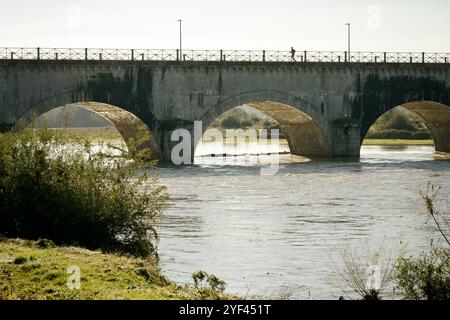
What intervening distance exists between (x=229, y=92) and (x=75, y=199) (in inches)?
1436

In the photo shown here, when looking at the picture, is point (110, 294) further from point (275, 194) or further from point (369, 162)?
point (369, 162)

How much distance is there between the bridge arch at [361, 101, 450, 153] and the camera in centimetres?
6925

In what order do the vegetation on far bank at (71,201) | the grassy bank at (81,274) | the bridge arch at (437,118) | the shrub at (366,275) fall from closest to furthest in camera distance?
the grassy bank at (81,274), the shrub at (366,275), the vegetation on far bank at (71,201), the bridge arch at (437,118)

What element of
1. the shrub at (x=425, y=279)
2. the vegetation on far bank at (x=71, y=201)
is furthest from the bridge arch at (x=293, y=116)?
the shrub at (x=425, y=279)

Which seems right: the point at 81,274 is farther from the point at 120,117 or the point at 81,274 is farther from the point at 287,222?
the point at 120,117

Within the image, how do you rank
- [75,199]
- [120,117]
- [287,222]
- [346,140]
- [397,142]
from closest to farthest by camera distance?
1. [75,199]
2. [287,222]
3. [120,117]
4. [346,140]
5. [397,142]

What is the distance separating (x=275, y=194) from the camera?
41438mm

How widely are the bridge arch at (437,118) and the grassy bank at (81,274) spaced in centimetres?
4990

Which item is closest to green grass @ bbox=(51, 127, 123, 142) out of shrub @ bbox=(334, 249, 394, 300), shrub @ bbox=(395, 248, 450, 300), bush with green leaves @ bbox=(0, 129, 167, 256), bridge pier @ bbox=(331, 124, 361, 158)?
bush with green leaves @ bbox=(0, 129, 167, 256)

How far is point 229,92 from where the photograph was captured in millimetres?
59594

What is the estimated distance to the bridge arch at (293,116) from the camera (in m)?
60.0

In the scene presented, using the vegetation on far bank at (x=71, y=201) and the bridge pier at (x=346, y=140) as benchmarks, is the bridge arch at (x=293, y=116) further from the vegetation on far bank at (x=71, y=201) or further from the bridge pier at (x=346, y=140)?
the vegetation on far bank at (x=71, y=201)

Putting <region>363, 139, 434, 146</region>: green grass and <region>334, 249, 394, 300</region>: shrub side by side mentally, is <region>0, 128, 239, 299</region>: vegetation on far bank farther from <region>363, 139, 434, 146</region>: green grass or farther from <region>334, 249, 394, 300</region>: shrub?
<region>363, 139, 434, 146</region>: green grass

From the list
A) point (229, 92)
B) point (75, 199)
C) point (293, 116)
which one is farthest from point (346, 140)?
point (75, 199)
